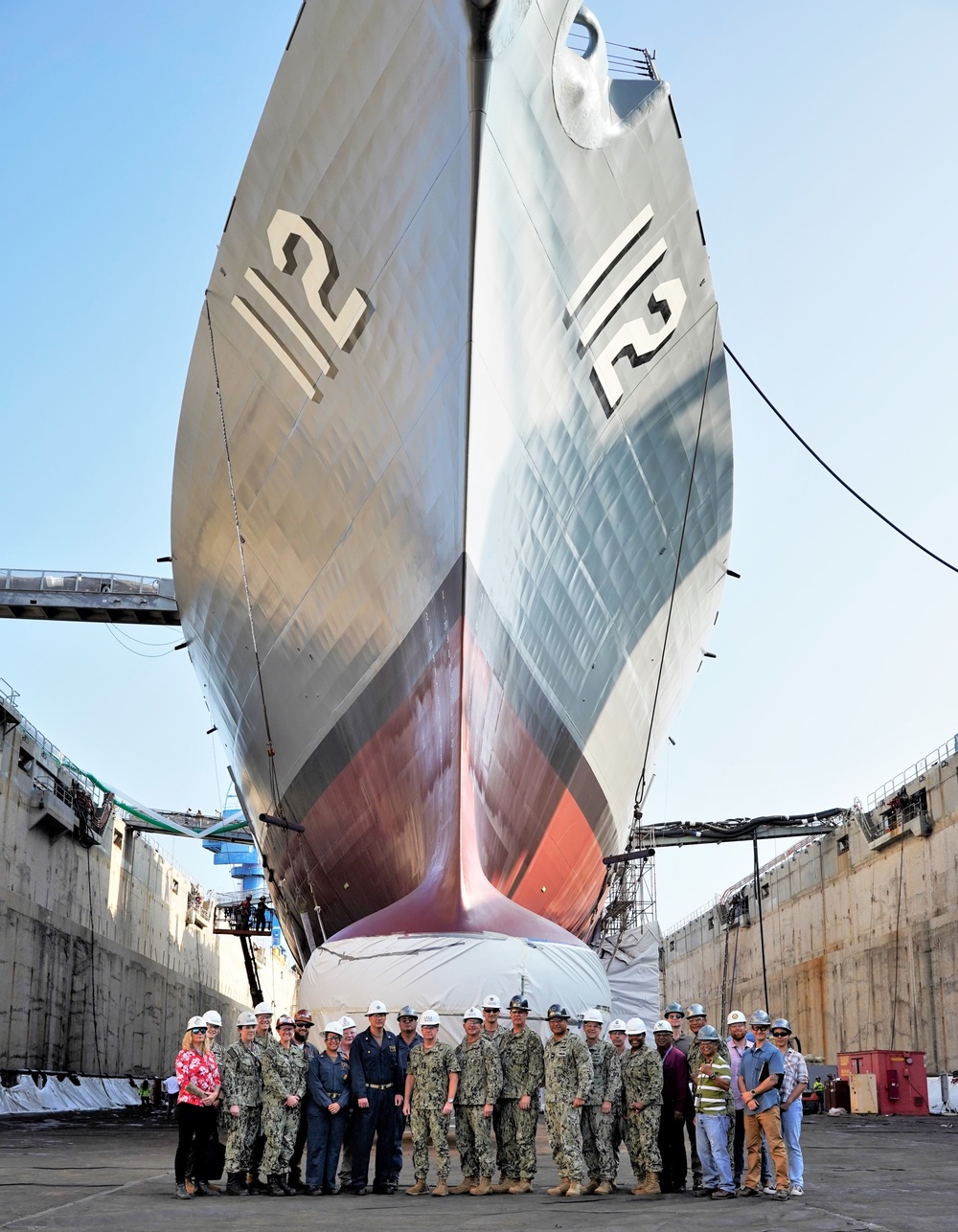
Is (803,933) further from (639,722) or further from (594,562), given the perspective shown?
(594,562)

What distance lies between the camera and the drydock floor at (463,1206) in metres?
4.56

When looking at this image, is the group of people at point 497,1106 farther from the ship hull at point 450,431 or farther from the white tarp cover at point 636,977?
the white tarp cover at point 636,977

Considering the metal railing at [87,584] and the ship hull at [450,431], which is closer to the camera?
the ship hull at [450,431]

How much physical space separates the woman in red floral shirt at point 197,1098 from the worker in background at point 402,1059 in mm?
953

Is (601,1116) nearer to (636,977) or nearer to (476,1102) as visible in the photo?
(476,1102)

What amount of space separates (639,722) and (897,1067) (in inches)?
362

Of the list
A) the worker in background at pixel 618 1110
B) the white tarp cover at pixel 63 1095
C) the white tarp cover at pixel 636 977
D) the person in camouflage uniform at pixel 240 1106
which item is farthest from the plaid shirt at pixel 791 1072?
the white tarp cover at pixel 63 1095

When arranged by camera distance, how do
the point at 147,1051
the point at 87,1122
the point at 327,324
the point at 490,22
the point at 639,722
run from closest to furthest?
1. the point at 490,22
2. the point at 327,324
3. the point at 639,722
4. the point at 87,1122
5. the point at 147,1051

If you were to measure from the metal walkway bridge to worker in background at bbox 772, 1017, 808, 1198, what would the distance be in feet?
74.0

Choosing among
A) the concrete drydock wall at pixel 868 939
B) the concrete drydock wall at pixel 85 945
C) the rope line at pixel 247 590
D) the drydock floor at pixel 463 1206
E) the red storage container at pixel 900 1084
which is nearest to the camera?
the drydock floor at pixel 463 1206

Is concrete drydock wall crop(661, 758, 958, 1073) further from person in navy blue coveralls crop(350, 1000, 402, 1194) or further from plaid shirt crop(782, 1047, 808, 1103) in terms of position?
person in navy blue coveralls crop(350, 1000, 402, 1194)

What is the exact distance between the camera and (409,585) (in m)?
10.2

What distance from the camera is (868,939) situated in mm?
27625

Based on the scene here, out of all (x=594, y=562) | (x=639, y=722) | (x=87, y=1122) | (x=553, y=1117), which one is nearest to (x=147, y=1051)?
(x=87, y=1122)
